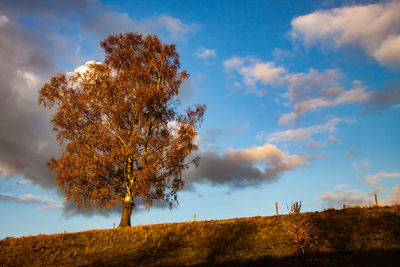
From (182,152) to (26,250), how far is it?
12.7 meters

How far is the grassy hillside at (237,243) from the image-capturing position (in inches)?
592

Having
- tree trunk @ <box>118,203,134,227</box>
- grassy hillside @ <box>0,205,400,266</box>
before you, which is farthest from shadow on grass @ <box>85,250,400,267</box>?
tree trunk @ <box>118,203,134,227</box>

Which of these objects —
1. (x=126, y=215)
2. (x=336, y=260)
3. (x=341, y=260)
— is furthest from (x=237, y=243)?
(x=126, y=215)

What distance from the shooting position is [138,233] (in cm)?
2191

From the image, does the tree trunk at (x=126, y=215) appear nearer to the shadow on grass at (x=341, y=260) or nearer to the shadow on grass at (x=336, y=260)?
the shadow on grass at (x=336, y=260)

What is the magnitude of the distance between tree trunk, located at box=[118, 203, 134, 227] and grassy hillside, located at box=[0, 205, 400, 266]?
6.95ft

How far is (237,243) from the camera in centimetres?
1798

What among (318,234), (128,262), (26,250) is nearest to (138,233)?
(128,262)

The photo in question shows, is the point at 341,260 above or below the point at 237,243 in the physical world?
below

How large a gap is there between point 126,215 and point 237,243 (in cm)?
1077

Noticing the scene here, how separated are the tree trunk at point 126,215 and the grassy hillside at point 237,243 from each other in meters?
2.12

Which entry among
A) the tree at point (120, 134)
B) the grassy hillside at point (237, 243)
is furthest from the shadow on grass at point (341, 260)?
the tree at point (120, 134)

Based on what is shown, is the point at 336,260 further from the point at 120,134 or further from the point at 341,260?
the point at 120,134

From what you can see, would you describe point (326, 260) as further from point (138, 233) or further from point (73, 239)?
point (73, 239)
